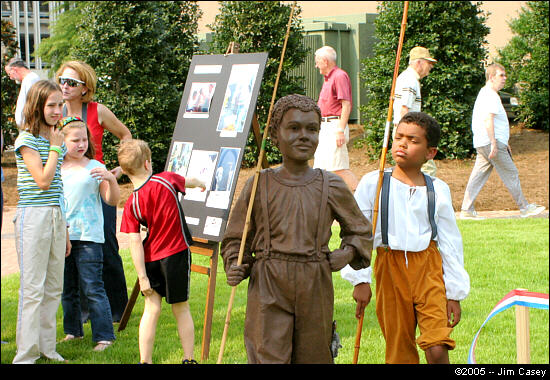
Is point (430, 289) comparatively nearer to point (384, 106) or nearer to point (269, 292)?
point (269, 292)

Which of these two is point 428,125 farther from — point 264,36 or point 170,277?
point 264,36

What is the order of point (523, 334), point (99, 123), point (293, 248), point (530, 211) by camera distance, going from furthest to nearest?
point (530, 211)
point (99, 123)
point (293, 248)
point (523, 334)

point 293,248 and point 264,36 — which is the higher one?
point 264,36

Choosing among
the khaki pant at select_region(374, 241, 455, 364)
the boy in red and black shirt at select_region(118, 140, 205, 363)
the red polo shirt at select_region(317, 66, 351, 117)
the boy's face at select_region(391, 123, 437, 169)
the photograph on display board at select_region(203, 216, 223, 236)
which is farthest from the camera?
the red polo shirt at select_region(317, 66, 351, 117)

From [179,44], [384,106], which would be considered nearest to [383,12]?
[384,106]

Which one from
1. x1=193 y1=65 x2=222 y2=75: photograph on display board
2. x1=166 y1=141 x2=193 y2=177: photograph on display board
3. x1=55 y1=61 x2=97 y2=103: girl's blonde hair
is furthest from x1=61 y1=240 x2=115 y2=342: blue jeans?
x1=193 y1=65 x2=222 y2=75: photograph on display board

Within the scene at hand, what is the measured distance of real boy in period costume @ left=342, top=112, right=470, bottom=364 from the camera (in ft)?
12.6

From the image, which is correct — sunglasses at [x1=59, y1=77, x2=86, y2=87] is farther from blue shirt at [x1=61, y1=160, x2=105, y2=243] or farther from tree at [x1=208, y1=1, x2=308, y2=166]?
tree at [x1=208, y1=1, x2=308, y2=166]

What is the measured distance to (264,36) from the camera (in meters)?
17.0

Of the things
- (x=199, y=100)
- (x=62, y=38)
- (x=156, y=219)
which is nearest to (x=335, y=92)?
(x=199, y=100)

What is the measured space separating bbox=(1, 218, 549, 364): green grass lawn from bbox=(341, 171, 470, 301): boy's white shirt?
1306 mm

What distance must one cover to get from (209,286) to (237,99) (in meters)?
1.49

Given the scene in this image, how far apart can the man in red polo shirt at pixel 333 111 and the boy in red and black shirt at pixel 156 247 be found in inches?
188

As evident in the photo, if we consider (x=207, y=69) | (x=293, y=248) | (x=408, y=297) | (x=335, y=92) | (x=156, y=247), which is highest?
(x=335, y=92)
